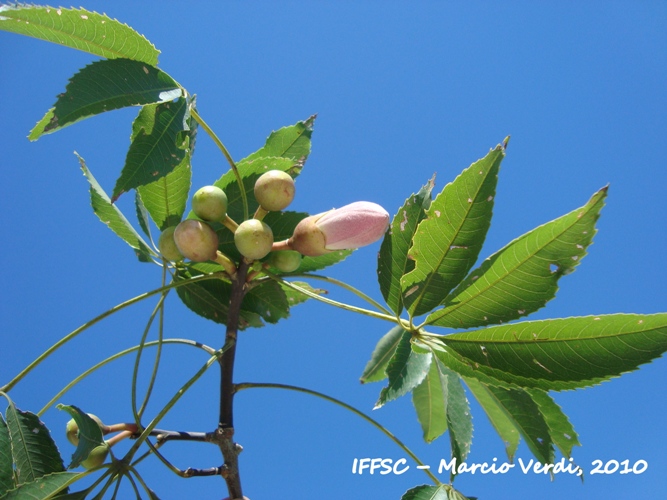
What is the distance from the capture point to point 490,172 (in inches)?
43.6

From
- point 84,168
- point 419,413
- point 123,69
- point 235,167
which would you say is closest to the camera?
point 123,69

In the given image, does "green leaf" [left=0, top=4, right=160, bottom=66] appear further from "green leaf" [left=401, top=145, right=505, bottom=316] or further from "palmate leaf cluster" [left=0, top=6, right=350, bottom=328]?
"green leaf" [left=401, top=145, right=505, bottom=316]

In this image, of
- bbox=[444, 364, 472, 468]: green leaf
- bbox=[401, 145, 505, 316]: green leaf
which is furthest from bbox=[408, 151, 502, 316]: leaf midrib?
bbox=[444, 364, 472, 468]: green leaf

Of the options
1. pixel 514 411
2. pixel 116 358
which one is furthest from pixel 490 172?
pixel 116 358

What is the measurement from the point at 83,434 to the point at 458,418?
2.81ft

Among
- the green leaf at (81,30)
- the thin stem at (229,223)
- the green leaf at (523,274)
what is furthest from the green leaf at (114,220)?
the green leaf at (523,274)

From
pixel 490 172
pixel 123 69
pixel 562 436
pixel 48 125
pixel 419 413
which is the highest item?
pixel 123 69

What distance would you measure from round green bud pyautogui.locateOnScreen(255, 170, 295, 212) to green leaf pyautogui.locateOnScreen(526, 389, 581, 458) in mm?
778

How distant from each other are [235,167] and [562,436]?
3.48 feet

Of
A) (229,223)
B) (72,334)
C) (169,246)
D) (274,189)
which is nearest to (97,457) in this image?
(72,334)

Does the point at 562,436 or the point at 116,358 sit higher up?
the point at 116,358

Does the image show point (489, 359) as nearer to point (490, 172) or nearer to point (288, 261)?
point (490, 172)

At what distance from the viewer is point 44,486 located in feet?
3.63

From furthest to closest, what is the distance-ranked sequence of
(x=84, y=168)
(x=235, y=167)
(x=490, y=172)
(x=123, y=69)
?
(x=84, y=168) < (x=235, y=167) < (x=123, y=69) < (x=490, y=172)
